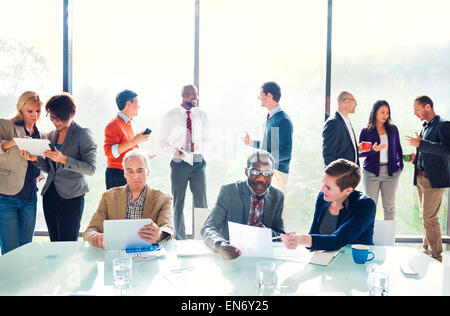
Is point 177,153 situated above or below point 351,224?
above

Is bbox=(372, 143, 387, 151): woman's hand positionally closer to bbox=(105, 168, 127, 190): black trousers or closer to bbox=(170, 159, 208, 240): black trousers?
bbox=(170, 159, 208, 240): black trousers

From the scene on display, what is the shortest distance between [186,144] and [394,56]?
2.55 m

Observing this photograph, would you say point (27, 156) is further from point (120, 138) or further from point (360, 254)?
point (360, 254)

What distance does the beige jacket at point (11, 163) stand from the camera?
291cm

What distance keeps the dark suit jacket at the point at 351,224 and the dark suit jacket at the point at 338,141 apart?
5.22 feet

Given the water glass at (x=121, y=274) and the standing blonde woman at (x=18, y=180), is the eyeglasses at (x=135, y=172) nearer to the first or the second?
the water glass at (x=121, y=274)

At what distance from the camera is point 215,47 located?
4.23 meters

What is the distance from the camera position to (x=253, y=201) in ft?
7.59

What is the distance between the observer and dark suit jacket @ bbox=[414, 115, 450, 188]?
3.63 meters

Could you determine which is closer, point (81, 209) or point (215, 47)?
point (81, 209)

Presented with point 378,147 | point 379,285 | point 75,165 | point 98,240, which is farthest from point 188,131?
point 379,285
